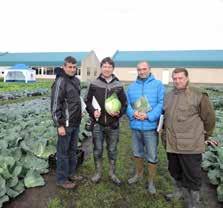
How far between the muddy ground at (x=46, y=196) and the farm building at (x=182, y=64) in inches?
1795

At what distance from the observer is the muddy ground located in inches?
173

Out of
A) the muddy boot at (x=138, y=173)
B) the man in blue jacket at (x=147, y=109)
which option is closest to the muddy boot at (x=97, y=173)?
the muddy boot at (x=138, y=173)

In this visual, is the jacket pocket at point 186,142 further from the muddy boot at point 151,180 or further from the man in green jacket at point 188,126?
the muddy boot at point 151,180

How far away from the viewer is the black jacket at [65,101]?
457 centimetres

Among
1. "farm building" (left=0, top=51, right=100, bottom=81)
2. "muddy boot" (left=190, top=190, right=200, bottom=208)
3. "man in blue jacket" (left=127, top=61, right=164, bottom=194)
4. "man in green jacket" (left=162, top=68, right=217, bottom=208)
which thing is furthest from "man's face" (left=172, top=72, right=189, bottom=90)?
"farm building" (left=0, top=51, right=100, bottom=81)

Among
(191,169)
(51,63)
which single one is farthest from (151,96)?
(51,63)

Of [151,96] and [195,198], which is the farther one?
[151,96]

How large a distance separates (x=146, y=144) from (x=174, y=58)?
170ft

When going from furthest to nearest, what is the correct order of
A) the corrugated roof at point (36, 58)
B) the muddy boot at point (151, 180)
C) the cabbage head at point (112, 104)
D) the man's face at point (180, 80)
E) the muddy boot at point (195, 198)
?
the corrugated roof at point (36, 58) → the muddy boot at point (151, 180) → the cabbage head at point (112, 104) → the muddy boot at point (195, 198) → the man's face at point (180, 80)

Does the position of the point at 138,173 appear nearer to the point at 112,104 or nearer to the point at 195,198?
the point at 195,198

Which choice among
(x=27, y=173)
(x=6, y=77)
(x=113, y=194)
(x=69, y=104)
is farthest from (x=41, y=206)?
(x=6, y=77)

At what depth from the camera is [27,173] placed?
486 cm

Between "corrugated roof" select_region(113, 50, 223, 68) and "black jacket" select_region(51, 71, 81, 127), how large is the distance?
47.4 m

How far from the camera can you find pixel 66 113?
4.67m
